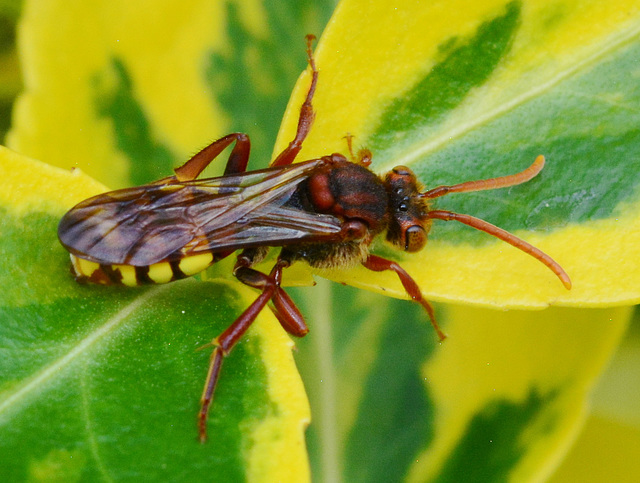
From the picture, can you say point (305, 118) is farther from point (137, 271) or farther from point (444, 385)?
point (444, 385)

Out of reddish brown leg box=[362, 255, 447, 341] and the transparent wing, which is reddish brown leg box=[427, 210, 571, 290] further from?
the transparent wing

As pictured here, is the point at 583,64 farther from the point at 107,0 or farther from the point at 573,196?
the point at 107,0

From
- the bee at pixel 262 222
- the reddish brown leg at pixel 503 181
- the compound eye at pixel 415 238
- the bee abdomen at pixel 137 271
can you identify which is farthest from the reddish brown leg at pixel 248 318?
the reddish brown leg at pixel 503 181

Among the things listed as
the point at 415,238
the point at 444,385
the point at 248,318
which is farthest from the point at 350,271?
the point at 444,385

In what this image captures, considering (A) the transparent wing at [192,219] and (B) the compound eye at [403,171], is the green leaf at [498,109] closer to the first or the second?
(B) the compound eye at [403,171]

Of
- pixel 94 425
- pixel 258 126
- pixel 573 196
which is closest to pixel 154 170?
pixel 258 126

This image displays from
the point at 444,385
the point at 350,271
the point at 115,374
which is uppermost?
the point at 115,374

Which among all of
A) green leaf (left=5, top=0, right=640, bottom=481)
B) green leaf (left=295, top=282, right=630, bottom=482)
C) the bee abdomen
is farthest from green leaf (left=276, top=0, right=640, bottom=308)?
green leaf (left=295, top=282, right=630, bottom=482)
